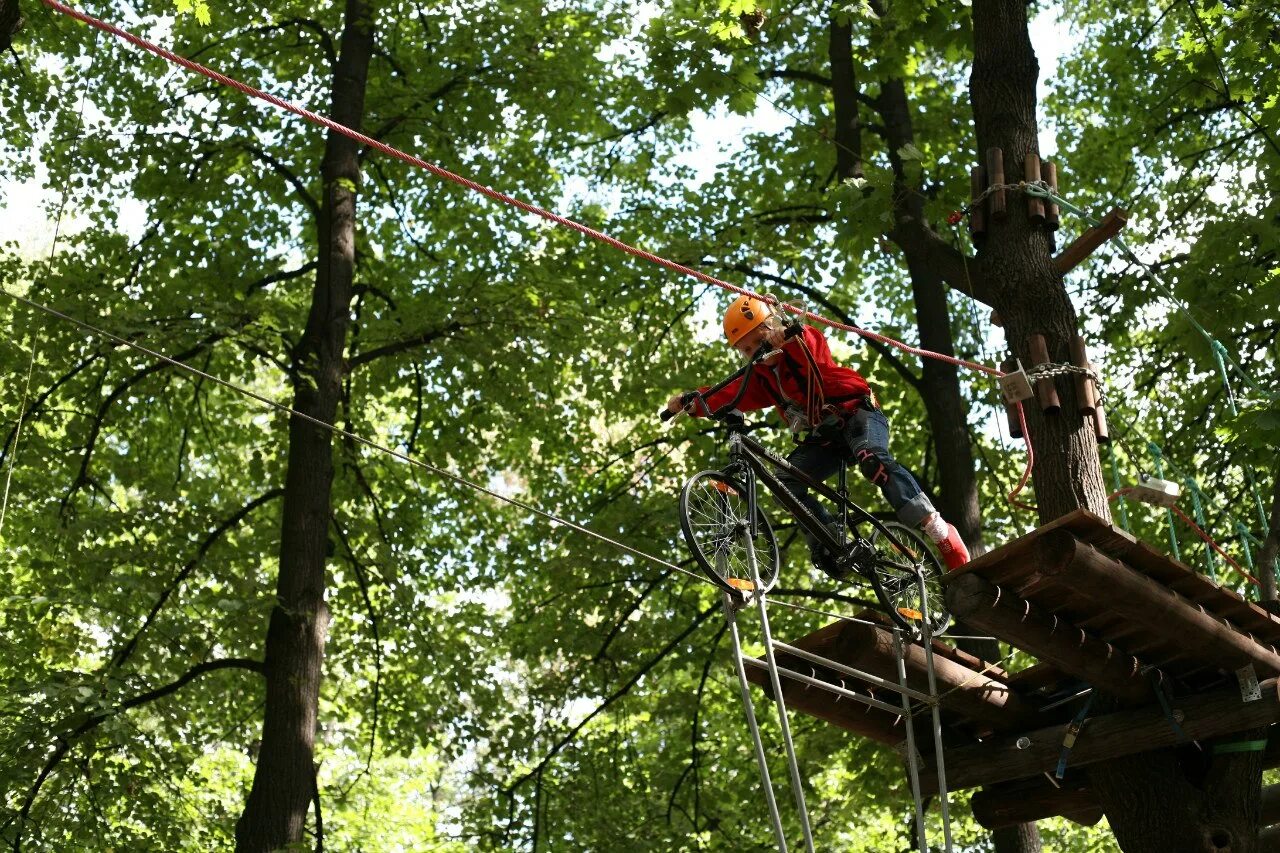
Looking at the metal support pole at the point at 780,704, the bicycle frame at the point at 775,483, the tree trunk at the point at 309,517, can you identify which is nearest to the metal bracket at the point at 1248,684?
the bicycle frame at the point at 775,483

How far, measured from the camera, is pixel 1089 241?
27.2ft

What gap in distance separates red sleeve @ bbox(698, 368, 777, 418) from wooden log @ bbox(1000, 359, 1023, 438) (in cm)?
145

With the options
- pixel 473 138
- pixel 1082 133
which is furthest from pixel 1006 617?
pixel 1082 133

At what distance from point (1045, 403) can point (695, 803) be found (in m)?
6.52

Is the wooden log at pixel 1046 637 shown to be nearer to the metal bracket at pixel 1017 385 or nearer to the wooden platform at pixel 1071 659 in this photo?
the wooden platform at pixel 1071 659

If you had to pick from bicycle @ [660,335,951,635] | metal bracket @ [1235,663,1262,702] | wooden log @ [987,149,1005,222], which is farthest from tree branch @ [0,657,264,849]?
metal bracket @ [1235,663,1262,702]

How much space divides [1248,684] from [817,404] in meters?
2.37

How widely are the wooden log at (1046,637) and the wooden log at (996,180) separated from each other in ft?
8.27

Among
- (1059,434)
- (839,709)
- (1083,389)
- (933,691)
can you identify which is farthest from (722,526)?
(1083,389)

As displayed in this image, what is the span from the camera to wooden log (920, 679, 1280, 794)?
23.1ft

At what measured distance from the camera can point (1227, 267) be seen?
1105 centimetres

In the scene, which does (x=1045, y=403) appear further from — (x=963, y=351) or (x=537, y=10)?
(x=537, y=10)

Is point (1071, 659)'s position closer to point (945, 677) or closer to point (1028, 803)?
point (945, 677)

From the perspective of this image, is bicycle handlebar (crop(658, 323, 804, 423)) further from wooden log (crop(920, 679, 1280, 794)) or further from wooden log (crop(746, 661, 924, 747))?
wooden log (crop(920, 679, 1280, 794))
